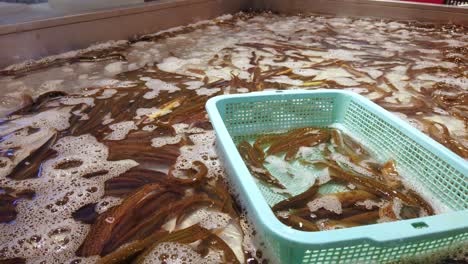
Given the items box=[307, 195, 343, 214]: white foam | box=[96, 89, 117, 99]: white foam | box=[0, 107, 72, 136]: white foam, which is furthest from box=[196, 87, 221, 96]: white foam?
box=[307, 195, 343, 214]: white foam

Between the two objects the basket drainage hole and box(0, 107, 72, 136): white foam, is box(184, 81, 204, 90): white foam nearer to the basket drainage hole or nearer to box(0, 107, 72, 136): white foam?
box(0, 107, 72, 136): white foam

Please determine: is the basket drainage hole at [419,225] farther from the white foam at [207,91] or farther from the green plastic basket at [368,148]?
the white foam at [207,91]

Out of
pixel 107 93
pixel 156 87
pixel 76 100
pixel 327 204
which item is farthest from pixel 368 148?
pixel 76 100

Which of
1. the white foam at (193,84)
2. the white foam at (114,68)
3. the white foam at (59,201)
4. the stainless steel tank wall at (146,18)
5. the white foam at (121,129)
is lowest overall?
the white foam at (59,201)

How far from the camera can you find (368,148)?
229 centimetres

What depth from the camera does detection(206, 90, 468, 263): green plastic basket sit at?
115cm

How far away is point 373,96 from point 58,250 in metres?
2.82

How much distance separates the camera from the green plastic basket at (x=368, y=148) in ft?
3.79

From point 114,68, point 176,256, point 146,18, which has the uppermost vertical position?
point 146,18

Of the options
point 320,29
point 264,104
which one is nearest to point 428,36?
point 320,29

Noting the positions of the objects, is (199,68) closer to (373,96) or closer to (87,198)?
(373,96)

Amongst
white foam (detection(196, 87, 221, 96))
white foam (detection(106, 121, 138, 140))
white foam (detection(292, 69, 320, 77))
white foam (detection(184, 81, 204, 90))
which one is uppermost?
white foam (detection(184, 81, 204, 90))

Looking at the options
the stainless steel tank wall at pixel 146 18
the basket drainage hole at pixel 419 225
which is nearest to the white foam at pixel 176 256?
the basket drainage hole at pixel 419 225

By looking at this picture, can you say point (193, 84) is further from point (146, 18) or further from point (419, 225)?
point (419, 225)
